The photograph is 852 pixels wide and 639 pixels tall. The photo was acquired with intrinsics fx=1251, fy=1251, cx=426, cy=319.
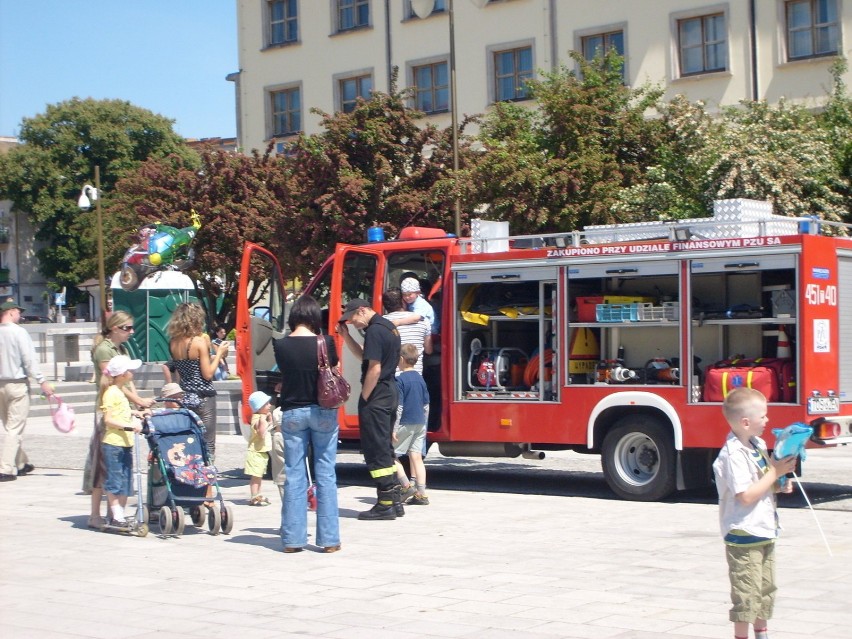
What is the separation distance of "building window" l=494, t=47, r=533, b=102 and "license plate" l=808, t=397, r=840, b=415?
2487 cm

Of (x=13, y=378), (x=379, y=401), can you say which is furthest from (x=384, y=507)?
(x=13, y=378)

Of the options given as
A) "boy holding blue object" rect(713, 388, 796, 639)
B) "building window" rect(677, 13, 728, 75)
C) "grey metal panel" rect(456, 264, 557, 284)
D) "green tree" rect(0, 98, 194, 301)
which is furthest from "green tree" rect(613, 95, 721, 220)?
"green tree" rect(0, 98, 194, 301)

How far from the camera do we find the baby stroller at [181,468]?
9.73m

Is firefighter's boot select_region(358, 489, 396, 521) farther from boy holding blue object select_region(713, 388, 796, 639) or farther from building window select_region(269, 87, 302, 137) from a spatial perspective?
building window select_region(269, 87, 302, 137)

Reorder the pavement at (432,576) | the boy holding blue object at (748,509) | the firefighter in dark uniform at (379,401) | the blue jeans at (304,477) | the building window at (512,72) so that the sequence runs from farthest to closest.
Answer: the building window at (512,72)
the firefighter in dark uniform at (379,401)
the blue jeans at (304,477)
the pavement at (432,576)
the boy holding blue object at (748,509)

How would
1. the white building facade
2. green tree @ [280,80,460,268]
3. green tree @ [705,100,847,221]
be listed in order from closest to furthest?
green tree @ [705,100,847,221] → green tree @ [280,80,460,268] → the white building facade

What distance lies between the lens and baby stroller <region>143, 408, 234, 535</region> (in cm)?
973

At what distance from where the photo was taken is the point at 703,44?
105 ft

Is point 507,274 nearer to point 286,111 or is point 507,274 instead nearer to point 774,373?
point 774,373

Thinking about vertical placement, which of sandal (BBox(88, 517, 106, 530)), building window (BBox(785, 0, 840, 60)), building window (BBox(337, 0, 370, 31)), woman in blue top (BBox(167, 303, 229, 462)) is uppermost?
building window (BBox(337, 0, 370, 31))

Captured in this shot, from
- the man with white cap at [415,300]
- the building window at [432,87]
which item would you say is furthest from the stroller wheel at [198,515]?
the building window at [432,87]

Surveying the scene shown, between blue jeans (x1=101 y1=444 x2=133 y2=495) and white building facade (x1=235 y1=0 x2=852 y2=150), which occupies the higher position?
white building facade (x1=235 y1=0 x2=852 y2=150)

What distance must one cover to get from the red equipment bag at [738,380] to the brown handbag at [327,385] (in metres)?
3.61

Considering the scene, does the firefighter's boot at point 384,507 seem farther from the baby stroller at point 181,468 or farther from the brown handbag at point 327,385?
the brown handbag at point 327,385
